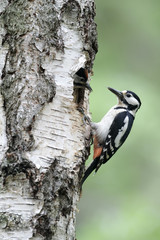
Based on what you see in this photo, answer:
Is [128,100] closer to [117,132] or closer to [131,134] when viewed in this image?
[117,132]

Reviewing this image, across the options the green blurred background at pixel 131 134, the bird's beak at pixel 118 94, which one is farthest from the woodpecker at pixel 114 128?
the green blurred background at pixel 131 134

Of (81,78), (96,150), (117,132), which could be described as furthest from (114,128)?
(81,78)

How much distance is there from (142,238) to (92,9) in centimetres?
190

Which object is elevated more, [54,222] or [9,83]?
[9,83]

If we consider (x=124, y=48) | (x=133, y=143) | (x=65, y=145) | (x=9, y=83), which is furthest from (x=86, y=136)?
(x=124, y=48)

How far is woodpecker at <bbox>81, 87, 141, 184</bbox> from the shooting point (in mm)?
5535

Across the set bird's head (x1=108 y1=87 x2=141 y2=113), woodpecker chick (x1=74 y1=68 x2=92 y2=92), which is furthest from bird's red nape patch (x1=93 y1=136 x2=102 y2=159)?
woodpecker chick (x1=74 y1=68 x2=92 y2=92)

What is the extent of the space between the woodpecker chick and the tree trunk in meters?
0.15

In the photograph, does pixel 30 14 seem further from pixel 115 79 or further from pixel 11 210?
pixel 115 79

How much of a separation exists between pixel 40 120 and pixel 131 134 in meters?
3.20

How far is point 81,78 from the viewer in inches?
170

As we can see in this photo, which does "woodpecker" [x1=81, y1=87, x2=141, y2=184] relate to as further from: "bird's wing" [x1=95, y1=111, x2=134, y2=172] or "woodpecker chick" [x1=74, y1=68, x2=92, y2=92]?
"woodpecker chick" [x1=74, y1=68, x2=92, y2=92]

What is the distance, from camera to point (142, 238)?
4.70m

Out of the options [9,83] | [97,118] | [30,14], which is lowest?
[97,118]
